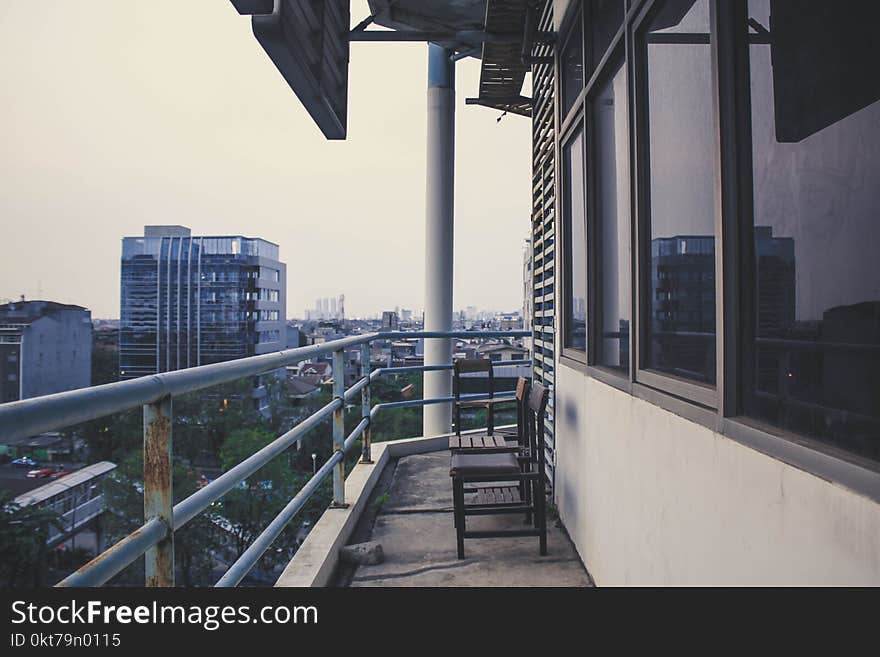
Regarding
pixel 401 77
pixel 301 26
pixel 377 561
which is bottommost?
pixel 377 561

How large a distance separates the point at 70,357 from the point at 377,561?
2.57m

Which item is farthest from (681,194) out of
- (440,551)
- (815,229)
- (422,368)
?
(422,368)

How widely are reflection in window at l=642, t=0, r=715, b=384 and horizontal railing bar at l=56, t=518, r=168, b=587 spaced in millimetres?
1264

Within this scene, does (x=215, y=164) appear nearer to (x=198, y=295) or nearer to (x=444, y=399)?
(x=198, y=295)

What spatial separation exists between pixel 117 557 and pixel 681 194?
5.34 ft

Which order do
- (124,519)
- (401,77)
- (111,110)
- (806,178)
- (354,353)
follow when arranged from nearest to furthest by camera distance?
(806,178) → (124,519) → (354,353) → (401,77) → (111,110)

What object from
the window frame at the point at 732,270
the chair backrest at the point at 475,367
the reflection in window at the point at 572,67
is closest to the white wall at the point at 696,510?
the window frame at the point at 732,270

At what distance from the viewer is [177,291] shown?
15727mm

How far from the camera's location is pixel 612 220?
2.73 m

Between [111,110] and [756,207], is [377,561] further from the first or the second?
[111,110]

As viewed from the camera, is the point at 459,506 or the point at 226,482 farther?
the point at 459,506

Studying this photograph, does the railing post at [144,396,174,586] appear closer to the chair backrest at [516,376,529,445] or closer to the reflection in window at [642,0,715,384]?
the reflection in window at [642,0,715,384]

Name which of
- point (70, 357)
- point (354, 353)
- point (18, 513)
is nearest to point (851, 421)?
point (18, 513)

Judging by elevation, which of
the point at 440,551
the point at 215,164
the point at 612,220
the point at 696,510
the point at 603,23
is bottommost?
the point at 440,551
